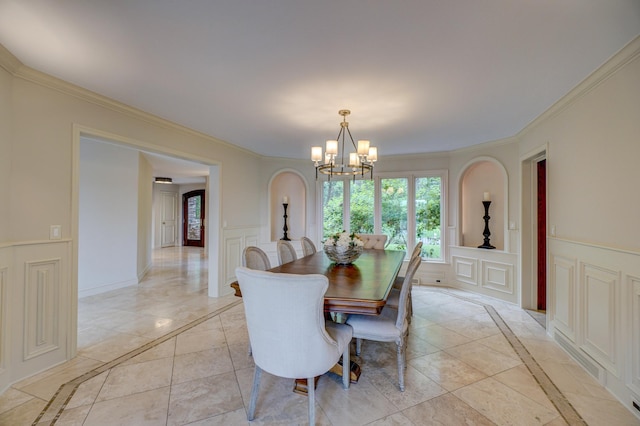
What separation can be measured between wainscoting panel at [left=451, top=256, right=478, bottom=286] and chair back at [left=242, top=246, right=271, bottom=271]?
3588mm

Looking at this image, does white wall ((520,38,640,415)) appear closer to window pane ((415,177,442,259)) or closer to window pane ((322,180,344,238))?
window pane ((415,177,442,259))

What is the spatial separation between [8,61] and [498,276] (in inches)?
227

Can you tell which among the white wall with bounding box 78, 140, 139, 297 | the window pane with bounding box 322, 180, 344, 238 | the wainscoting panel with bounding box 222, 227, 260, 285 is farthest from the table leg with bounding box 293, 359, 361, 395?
the white wall with bounding box 78, 140, 139, 297

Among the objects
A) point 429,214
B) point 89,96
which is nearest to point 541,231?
point 429,214

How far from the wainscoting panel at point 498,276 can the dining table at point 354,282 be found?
189 cm

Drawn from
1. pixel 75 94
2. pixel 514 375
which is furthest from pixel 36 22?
pixel 514 375

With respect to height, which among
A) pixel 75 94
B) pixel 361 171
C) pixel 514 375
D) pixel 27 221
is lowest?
pixel 514 375

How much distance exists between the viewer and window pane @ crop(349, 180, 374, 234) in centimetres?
561

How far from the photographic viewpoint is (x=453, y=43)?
1.83 meters

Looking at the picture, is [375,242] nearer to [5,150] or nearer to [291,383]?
[291,383]

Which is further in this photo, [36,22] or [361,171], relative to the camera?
[361,171]

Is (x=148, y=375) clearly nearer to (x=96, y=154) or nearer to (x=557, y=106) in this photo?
(x=96, y=154)

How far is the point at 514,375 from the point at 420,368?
0.73 metres

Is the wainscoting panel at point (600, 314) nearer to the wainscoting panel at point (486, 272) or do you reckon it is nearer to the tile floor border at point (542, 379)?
the tile floor border at point (542, 379)
